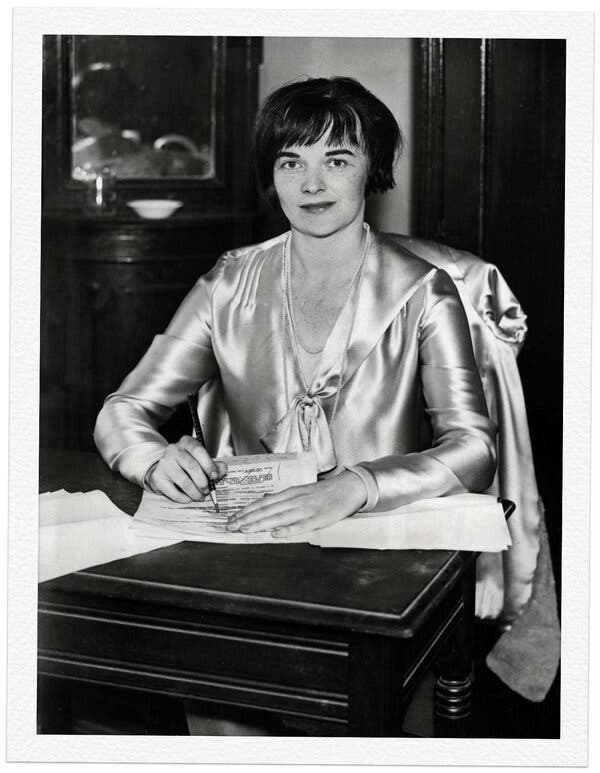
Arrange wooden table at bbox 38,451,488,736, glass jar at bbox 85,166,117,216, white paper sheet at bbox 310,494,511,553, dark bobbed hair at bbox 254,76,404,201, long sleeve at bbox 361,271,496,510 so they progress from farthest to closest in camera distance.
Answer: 1. glass jar at bbox 85,166,117,216
2. dark bobbed hair at bbox 254,76,404,201
3. long sleeve at bbox 361,271,496,510
4. white paper sheet at bbox 310,494,511,553
5. wooden table at bbox 38,451,488,736

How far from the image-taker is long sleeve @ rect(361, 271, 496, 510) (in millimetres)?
1401

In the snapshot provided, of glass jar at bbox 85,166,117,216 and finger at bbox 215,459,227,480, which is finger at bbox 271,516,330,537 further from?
glass jar at bbox 85,166,117,216

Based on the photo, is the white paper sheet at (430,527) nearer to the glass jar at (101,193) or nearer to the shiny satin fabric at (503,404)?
the shiny satin fabric at (503,404)

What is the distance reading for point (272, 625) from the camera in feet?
3.73

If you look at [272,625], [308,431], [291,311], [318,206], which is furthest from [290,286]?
[272,625]

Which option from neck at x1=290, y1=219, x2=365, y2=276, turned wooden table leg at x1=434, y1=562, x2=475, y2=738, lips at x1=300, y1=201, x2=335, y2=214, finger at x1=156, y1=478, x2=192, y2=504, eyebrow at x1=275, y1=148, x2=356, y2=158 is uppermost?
eyebrow at x1=275, y1=148, x2=356, y2=158

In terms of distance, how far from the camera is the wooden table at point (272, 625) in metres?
1.10

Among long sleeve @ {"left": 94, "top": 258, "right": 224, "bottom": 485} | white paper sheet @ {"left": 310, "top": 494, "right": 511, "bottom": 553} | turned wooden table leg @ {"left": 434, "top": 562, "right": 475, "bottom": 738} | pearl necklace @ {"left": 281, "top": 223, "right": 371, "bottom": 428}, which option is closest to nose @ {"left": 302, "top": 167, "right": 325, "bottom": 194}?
pearl necklace @ {"left": 281, "top": 223, "right": 371, "bottom": 428}

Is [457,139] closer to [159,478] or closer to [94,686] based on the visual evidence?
[159,478]

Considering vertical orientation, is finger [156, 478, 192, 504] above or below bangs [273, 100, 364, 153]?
below

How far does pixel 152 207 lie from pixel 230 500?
647 millimetres

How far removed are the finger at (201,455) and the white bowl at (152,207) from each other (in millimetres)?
503

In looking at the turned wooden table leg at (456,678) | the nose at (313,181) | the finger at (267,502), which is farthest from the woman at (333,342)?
the turned wooden table leg at (456,678)

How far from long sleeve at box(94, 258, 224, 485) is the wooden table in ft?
0.92
